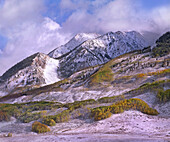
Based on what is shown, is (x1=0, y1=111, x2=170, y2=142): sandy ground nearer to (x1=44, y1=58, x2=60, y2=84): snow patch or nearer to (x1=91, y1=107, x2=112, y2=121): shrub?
(x1=91, y1=107, x2=112, y2=121): shrub

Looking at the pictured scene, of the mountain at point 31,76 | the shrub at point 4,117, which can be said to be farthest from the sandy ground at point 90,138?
the mountain at point 31,76

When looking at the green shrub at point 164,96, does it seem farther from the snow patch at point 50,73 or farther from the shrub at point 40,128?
the snow patch at point 50,73

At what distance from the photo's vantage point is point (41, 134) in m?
21.3

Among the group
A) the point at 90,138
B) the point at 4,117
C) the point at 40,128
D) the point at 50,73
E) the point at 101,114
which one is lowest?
the point at 90,138

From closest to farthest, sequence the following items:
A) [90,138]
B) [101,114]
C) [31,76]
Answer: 1. [90,138]
2. [101,114]
3. [31,76]

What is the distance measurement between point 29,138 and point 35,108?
21721 mm

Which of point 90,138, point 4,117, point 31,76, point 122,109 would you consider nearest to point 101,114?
point 122,109

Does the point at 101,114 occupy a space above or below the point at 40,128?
above

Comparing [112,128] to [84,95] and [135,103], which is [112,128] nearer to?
[135,103]

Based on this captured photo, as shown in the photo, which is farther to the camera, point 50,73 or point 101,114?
point 50,73

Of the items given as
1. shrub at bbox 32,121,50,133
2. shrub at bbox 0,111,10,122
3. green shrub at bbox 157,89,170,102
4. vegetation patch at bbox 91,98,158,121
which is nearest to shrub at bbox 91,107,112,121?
vegetation patch at bbox 91,98,158,121

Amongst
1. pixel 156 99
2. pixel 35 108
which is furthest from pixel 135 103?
pixel 35 108

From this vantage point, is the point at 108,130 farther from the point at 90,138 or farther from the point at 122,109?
the point at 122,109

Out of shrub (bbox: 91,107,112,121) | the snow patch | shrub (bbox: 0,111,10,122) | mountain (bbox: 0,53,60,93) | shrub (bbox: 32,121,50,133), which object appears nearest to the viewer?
shrub (bbox: 32,121,50,133)
